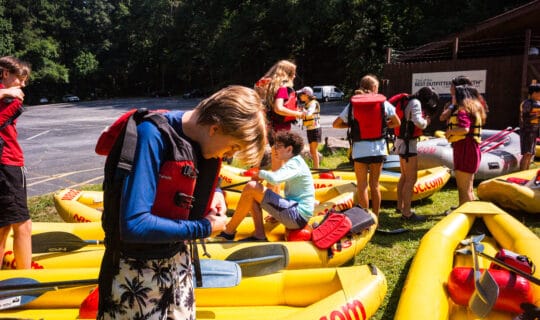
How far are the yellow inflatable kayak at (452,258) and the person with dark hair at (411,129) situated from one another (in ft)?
2.62

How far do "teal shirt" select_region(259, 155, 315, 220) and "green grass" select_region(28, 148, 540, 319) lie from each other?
2.47 ft

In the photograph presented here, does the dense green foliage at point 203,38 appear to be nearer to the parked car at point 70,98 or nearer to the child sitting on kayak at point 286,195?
the parked car at point 70,98

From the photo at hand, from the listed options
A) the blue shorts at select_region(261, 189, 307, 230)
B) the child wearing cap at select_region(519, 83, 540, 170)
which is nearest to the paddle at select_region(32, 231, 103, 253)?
the blue shorts at select_region(261, 189, 307, 230)

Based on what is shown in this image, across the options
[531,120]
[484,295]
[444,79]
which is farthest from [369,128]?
[444,79]

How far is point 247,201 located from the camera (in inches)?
155

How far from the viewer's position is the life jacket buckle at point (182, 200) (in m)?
1.48

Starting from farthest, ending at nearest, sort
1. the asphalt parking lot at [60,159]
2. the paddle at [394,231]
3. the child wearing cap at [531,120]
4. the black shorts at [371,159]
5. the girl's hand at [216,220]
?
1. the asphalt parking lot at [60,159]
2. the child wearing cap at [531,120]
3. the paddle at [394,231]
4. the black shorts at [371,159]
5. the girl's hand at [216,220]

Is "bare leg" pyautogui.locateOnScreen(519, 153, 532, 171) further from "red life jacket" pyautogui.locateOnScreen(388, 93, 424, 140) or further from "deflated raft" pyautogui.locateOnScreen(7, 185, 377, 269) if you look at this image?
"deflated raft" pyautogui.locateOnScreen(7, 185, 377, 269)

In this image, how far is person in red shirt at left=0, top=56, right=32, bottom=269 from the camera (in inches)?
111

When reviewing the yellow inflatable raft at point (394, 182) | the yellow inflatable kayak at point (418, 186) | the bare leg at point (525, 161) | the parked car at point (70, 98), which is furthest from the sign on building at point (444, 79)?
the parked car at point (70, 98)

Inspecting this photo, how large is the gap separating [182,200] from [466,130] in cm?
369

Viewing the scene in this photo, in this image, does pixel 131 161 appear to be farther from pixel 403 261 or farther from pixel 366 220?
pixel 403 261

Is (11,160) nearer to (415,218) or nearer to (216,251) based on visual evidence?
(216,251)

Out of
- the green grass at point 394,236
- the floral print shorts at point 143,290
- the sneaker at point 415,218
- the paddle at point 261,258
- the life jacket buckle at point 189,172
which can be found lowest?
the green grass at point 394,236
